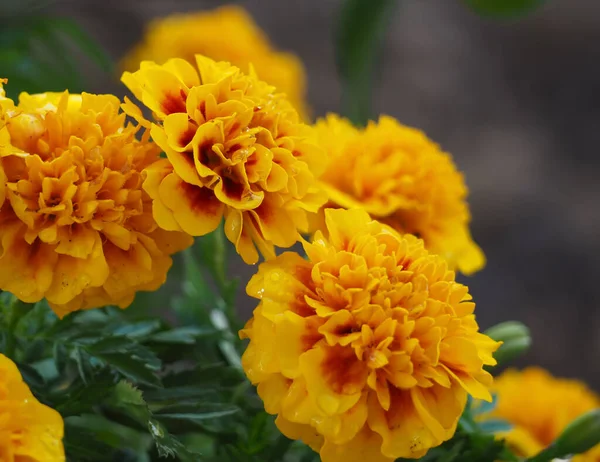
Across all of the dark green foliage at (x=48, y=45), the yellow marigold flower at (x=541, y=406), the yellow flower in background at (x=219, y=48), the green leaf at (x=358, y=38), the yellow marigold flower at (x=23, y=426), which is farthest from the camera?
the yellow flower in background at (x=219, y=48)

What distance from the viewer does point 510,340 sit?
62cm

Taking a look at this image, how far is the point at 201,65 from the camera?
0.48m

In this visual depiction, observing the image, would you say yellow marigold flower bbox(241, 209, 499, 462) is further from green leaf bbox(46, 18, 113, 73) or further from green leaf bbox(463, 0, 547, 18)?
green leaf bbox(463, 0, 547, 18)

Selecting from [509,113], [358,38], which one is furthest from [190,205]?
[509,113]

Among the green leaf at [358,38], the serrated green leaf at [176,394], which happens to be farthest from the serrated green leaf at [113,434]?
the green leaf at [358,38]

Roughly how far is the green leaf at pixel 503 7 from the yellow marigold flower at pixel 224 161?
0.83 m

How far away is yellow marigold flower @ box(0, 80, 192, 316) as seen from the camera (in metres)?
0.42

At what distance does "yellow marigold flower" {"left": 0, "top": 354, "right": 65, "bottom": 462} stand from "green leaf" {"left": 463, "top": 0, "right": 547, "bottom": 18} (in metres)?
1.00

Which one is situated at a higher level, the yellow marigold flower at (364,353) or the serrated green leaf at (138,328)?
the yellow marigold flower at (364,353)

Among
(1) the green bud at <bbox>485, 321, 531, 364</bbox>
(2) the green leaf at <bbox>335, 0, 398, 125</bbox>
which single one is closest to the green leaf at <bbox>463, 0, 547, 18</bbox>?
(2) the green leaf at <bbox>335, 0, 398, 125</bbox>

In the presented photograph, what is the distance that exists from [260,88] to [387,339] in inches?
6.7

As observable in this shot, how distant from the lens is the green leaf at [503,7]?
1196 mm

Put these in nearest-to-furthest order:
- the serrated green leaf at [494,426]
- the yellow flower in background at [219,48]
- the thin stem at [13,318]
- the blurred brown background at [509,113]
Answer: the thin stem at [13,318], the serrated green leaf at [494,426], the yellow flower in background at [219,48], the blurred brown background at [509,113]

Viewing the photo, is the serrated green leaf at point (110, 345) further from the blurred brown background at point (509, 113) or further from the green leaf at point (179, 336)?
the blurred brown background at point (509, 113)
